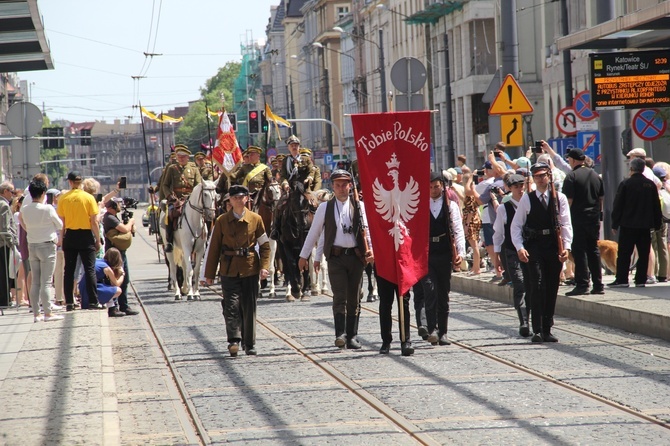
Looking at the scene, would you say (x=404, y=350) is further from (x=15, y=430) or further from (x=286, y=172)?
(x=286, y=172)

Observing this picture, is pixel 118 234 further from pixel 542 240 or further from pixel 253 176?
pixel 542 240

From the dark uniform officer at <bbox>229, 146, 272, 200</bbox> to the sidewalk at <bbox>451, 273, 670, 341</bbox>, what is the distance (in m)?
4.91

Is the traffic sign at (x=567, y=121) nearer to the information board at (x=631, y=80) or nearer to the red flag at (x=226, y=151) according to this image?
the information board at (x=631, y=80)

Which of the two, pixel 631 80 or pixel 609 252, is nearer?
pixel 609 252

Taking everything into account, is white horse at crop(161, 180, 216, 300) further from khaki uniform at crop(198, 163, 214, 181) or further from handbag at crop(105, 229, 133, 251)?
handbag at crop(105, 229, 133, 251)

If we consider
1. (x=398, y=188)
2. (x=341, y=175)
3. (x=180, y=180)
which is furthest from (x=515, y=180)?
(x=180, y=180)

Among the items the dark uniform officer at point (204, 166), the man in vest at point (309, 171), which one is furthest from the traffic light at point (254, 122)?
the man in vest at point (309, 171)

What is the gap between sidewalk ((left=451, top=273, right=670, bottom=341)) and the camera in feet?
49.5

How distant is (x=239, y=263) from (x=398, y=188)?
178 cm

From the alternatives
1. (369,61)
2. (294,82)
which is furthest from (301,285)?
(294,82)

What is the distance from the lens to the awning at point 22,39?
46.9ft

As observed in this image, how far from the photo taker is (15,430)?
9141mm

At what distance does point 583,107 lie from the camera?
2611cm

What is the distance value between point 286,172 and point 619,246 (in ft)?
21.6
